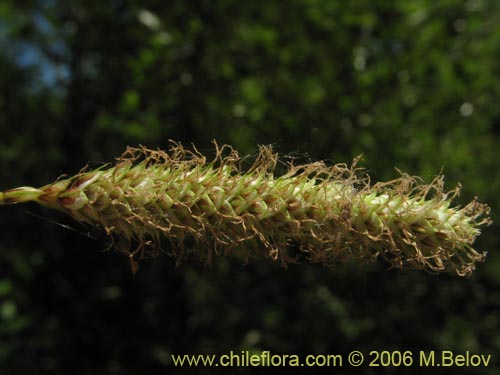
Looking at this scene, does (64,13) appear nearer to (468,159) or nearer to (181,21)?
(181,21)

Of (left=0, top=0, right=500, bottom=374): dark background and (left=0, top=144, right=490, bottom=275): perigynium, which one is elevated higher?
(left=0, top=0, right=500, bottom=374): dark background

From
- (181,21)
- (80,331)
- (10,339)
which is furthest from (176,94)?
(10,339)

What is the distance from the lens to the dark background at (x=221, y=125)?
4590 millimetres

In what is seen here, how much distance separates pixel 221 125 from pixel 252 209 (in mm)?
2523

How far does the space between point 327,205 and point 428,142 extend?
10.1 ft

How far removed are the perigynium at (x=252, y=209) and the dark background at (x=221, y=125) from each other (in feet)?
7.76

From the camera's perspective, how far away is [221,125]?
4.38 m

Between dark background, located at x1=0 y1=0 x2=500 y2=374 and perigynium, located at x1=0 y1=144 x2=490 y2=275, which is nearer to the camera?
perigynium, located at x1=0 y1=144 x2=490 y2=275

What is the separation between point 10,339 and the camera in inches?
189

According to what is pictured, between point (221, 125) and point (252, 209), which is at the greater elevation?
point (221, 125)

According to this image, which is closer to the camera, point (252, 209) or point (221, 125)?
point (252, 209)

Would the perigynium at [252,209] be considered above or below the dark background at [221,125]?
below

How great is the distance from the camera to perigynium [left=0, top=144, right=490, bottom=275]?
1.81 meters

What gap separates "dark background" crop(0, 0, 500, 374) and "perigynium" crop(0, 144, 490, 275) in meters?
2.36
